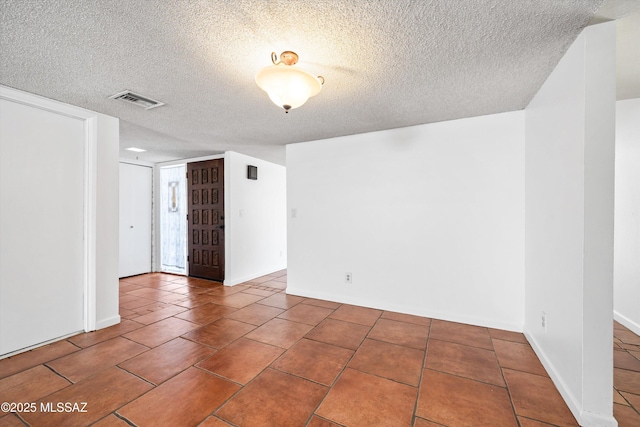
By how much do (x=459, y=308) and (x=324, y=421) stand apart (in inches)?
81.5

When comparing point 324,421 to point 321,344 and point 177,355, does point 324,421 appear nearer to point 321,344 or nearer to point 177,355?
point 321,344

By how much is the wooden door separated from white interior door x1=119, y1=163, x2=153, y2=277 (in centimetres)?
104

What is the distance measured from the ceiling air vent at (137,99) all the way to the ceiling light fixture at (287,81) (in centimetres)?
144

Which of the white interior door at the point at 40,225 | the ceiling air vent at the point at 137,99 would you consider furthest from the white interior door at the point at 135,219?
the ceiling air vent at the point at 137,99

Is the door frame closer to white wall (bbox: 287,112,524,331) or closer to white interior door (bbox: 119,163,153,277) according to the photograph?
white wall (bbox: 287,112,524,331)

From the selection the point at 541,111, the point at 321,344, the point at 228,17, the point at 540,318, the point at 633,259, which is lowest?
the point at 321,344

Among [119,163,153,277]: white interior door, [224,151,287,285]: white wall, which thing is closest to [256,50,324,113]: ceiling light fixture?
A: [224,151,287,285]: white wall

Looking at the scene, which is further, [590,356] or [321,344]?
[321,344]

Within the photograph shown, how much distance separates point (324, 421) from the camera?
1.51 metres

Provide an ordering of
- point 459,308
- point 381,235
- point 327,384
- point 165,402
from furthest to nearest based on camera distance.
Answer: point 381,235 < point 459,308 < point 327,384 < point 165,402

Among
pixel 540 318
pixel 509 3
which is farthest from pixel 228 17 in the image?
pixel 540 318

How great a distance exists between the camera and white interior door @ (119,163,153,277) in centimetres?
498

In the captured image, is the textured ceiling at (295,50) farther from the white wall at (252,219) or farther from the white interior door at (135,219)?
the white interior door at (135,219)

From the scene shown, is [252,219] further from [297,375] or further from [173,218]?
[297,375]
